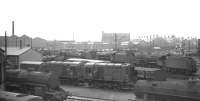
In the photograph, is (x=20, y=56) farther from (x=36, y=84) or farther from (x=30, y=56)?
(x=36, y=84)

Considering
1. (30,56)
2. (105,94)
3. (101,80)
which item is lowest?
(105,94)

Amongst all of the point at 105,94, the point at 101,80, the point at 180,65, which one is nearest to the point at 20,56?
the point at 101,80

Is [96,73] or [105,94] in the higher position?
[96,73]

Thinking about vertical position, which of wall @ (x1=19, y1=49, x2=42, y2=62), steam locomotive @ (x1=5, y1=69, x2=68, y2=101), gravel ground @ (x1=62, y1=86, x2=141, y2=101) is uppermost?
wall @ (x1=19, y1=49, x2=42, y2=62)

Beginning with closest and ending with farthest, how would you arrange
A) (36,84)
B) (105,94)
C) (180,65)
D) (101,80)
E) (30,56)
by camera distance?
(36,84)
(105,94)
(101,80)
(180,65)
(30,56)

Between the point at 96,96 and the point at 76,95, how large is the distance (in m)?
2.14

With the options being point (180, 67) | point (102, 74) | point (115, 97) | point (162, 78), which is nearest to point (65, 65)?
point (102, 74)

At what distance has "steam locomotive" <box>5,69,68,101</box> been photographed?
18.5 m

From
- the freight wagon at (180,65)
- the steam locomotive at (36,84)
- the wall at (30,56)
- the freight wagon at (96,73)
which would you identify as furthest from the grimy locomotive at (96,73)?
the wall at (30,56)

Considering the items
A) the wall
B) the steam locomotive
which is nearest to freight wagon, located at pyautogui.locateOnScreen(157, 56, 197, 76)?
the steam locomotive

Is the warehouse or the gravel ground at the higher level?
the warehouse

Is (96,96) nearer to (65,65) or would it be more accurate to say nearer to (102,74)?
(102,74)

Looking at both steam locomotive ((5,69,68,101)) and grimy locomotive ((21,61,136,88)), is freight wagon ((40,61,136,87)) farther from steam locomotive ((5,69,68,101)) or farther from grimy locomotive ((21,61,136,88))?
steam locomotive ((5,69,68,101))

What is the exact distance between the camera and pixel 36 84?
19891mm
